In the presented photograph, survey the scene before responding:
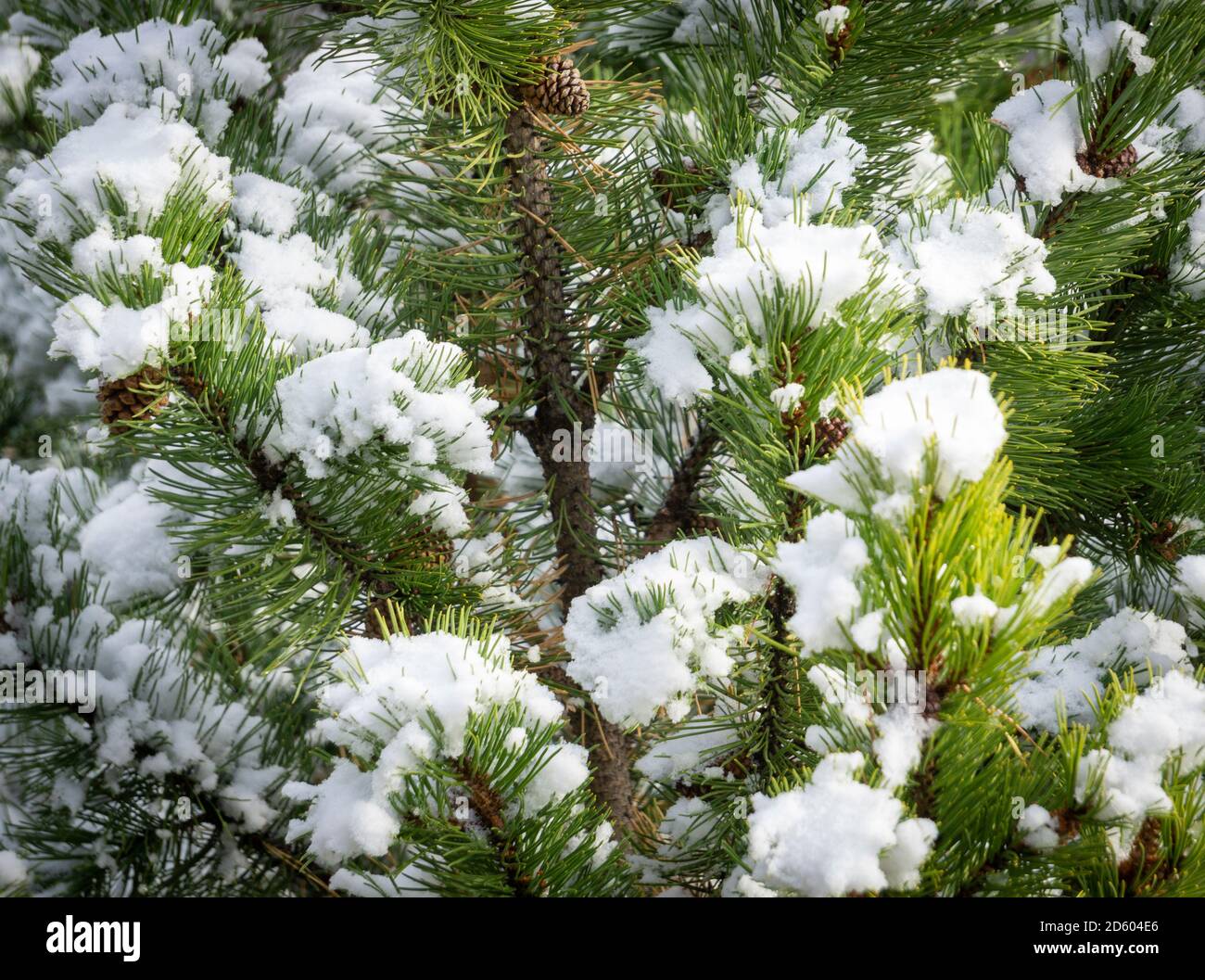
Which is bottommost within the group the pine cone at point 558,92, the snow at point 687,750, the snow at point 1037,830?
the snow at point 1037,830

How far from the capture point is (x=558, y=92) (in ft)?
3.41

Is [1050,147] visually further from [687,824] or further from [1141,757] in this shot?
[687,824]

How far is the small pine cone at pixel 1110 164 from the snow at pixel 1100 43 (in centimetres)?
8

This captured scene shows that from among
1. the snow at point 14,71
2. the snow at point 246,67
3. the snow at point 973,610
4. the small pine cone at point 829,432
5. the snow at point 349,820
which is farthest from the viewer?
the snow at point 14,71

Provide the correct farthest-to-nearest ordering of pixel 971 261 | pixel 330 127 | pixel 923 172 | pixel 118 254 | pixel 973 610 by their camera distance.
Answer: pixel 330 127
pixel 923 172
pixel 971 261
pixel 118 254
pixel 973 610

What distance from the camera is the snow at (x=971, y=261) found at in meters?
0.92

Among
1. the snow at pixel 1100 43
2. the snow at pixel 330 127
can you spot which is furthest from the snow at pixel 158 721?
the snow at pixel 1100 43

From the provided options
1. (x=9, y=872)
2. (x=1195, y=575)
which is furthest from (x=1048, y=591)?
(x=9, y=872)

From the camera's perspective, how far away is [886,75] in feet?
3.77

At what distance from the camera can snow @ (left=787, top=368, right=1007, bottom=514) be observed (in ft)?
2.02

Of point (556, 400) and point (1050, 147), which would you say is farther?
point (556, 400)

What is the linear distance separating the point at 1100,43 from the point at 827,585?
82 cm

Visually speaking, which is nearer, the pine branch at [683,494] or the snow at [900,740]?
the snow at [900,740]

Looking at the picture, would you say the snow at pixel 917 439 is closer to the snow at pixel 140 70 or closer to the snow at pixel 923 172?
the snow at pixel 923 172
